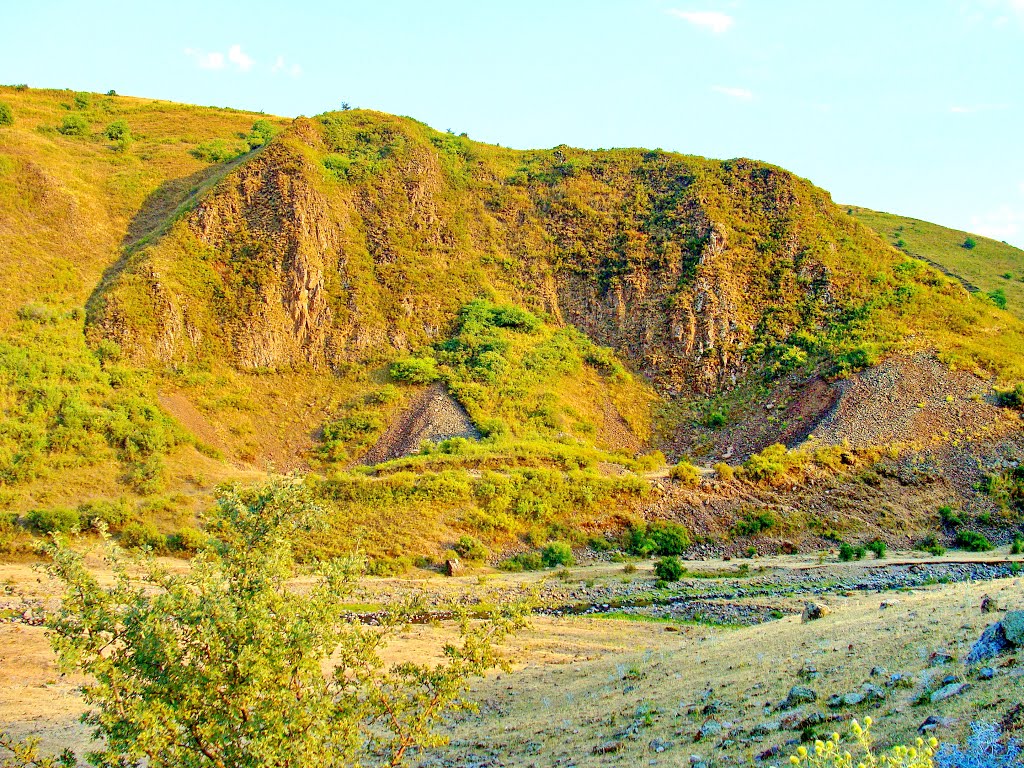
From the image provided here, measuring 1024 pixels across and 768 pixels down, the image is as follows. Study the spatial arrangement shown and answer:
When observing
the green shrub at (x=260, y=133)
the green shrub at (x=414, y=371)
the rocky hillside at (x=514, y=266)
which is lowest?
the green shrub at (x=414, y=371)

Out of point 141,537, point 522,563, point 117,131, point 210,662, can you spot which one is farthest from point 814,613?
point 117,131

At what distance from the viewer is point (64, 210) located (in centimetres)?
5312

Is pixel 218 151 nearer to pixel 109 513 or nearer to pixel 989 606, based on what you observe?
pixel 109 513

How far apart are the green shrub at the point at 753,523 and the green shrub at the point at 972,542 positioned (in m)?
8.06

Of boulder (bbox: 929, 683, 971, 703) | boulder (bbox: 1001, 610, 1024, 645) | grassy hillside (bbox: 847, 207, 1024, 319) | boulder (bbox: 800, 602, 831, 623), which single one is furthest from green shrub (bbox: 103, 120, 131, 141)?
grassy hillside (bbox: 847, 207, 1024, 319)

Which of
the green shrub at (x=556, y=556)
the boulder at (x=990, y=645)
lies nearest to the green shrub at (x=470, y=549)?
the green shrub at (x=556, y=556)

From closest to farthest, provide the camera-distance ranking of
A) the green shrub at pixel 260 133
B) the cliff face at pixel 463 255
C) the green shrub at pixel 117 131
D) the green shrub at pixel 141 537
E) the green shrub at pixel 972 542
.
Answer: the green shrub at pixel 141 537, the green shrub at pixel 972 542, the cliff face at pixel 463 255, the green shrub at pixel 117 131, the green shrub at pixel 260 133

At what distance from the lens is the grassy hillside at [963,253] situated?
2832 inches

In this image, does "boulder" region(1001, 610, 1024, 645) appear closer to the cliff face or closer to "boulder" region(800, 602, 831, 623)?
"boulder" region(800, 602, 831, 623)

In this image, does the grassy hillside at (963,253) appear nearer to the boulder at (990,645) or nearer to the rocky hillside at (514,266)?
the rocky hillside at (514,266)

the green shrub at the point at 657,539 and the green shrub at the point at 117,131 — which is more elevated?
the green shrub at the point at 117,131

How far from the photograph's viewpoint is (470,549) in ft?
104

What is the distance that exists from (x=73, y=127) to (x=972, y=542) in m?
72.4

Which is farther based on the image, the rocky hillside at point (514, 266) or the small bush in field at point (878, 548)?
the rocky hillside at point (514, 266)
